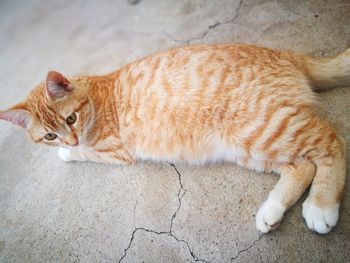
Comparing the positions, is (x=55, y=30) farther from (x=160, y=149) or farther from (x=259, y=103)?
(x=259, y=103)

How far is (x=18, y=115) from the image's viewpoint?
5.24 feet

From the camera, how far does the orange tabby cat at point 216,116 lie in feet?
4.55

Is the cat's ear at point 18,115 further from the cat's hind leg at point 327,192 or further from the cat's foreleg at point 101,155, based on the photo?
the cat's hind leg at point 327,192

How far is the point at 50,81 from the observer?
1.50m

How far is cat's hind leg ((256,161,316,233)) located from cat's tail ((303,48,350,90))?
541 mm

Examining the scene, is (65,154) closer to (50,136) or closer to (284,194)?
(50,136)

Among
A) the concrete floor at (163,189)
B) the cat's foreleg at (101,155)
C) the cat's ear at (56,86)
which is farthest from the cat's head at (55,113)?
the concrete floor at (163,189)

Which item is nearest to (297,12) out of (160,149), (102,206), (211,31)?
(211,31)

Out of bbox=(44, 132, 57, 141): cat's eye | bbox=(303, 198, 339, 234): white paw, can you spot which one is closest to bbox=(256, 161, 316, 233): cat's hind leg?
bbox=(303, 198, 339, 234): white paw

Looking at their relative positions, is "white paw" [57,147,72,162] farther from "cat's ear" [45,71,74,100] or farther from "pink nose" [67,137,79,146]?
"cat's ear" [45,71,74,100]

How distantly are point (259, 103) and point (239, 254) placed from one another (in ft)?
2.55

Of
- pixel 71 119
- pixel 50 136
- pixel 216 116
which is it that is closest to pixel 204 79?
pixel 216 116

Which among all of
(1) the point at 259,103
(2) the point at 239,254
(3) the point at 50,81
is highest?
(3) the point at 50,81

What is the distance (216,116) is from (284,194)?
1.74 ft
